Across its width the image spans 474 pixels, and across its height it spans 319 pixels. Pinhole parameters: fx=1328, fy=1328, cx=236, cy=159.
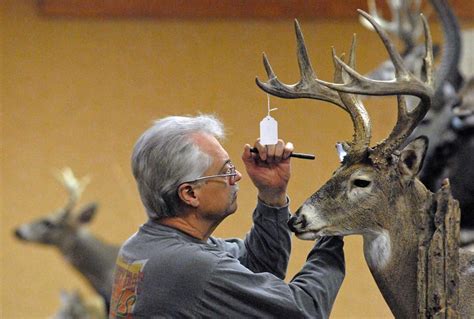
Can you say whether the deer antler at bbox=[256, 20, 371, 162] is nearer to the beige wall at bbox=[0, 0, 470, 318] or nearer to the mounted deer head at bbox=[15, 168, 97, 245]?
the beige wall at bbox=[0, 0, 470, 318]

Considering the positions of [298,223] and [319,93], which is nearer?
[298,223]

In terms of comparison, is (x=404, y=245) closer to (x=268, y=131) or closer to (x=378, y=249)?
(x=378, y=249)

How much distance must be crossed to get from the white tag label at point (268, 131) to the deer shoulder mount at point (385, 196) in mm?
73

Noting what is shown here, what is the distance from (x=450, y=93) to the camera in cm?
584

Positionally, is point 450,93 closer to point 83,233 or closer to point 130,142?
point 130,142

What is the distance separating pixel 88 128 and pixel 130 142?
29 centimetres

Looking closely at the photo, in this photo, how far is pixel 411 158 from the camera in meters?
2.75

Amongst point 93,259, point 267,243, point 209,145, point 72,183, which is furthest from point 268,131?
point 93,259

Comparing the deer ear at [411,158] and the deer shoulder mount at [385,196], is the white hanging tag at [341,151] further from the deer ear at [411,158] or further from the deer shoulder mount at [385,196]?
the deer ear at [411,158]

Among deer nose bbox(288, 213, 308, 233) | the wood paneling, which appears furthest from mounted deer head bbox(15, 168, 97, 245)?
deer nose bbox(288, 213, 308, 233)

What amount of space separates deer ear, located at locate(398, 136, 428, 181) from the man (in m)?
0.20

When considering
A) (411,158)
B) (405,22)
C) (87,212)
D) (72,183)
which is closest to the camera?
(411,158)

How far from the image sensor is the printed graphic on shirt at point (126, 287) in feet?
8.59

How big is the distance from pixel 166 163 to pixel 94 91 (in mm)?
4806
